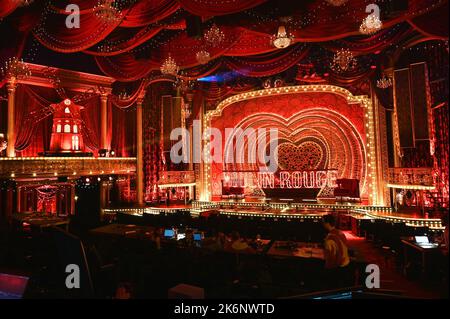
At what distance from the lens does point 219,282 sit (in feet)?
15.2

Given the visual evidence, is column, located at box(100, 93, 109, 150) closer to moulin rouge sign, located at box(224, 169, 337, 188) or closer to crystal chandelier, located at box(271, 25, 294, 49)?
moulin rouge sign, located at box(224, 169, 337, 188)

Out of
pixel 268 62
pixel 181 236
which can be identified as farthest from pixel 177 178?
pixel 181 236

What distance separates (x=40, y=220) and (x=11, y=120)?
16.6ft

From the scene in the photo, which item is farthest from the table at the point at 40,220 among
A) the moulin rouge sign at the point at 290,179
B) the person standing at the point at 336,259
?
the moulin rouge sign at the point at 290,179

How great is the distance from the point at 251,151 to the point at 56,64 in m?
9.29

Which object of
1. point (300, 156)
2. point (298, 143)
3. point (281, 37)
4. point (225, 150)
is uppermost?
point (281, 37)

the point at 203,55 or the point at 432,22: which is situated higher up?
the point at 203,55

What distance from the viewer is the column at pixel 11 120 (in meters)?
11.1

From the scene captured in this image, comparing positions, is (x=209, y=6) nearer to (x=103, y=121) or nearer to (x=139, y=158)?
(x=139, y=158)

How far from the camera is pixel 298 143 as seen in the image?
47.8ft

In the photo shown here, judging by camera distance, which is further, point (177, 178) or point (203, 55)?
point (177, 178)

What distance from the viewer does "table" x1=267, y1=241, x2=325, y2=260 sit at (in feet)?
17.3

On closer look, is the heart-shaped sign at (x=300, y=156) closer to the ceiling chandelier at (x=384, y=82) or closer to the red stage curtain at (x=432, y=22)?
the ceiling chandelier at (x=384, y=82)

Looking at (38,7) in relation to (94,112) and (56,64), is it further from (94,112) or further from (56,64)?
(94,112)
